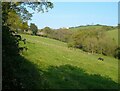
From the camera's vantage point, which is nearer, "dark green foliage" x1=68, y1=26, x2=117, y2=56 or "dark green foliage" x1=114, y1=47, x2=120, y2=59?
"dark green foliage" x1=114, y1=47, x2=120, y2=59

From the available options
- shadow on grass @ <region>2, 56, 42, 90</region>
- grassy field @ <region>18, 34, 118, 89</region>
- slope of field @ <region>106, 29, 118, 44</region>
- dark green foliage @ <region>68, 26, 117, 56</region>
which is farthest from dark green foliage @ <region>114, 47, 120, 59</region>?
shadow on grass @ <region>2, 56, 42, 90</region>

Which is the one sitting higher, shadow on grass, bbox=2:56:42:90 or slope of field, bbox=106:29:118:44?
slope of field, bbox=106:29:118:44

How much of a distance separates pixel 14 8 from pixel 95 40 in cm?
6646

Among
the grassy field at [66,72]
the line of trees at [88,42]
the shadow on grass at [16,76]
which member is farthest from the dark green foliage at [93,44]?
the shadow on grass at [16,76]

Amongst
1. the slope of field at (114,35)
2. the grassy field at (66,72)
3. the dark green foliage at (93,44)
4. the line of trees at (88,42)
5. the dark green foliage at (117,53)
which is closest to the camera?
the grassy field at (66,72)

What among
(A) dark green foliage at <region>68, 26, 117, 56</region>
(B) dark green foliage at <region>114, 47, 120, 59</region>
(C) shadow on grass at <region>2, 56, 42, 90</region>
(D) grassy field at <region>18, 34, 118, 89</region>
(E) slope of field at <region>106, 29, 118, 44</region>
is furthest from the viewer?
(E) slope of field at <region>106, 29, 118, 44</region>

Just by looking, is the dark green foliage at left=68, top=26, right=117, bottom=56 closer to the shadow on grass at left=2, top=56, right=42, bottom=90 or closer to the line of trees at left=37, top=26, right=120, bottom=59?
the line of trees at left=37, top=26, right=120, bottom=59

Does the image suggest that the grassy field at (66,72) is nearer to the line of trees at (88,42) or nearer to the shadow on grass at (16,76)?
the shadow on grass at (16,76)

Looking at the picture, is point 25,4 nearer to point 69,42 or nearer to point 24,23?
point 24,23

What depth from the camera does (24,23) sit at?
22.3 m

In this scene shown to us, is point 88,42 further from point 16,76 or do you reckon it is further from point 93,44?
point 16,76

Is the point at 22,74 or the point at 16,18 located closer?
the point at 22,74

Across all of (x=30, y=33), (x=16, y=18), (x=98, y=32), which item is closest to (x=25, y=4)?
(x=16, y=18)

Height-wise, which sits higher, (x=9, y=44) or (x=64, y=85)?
(x=9, y=44)
